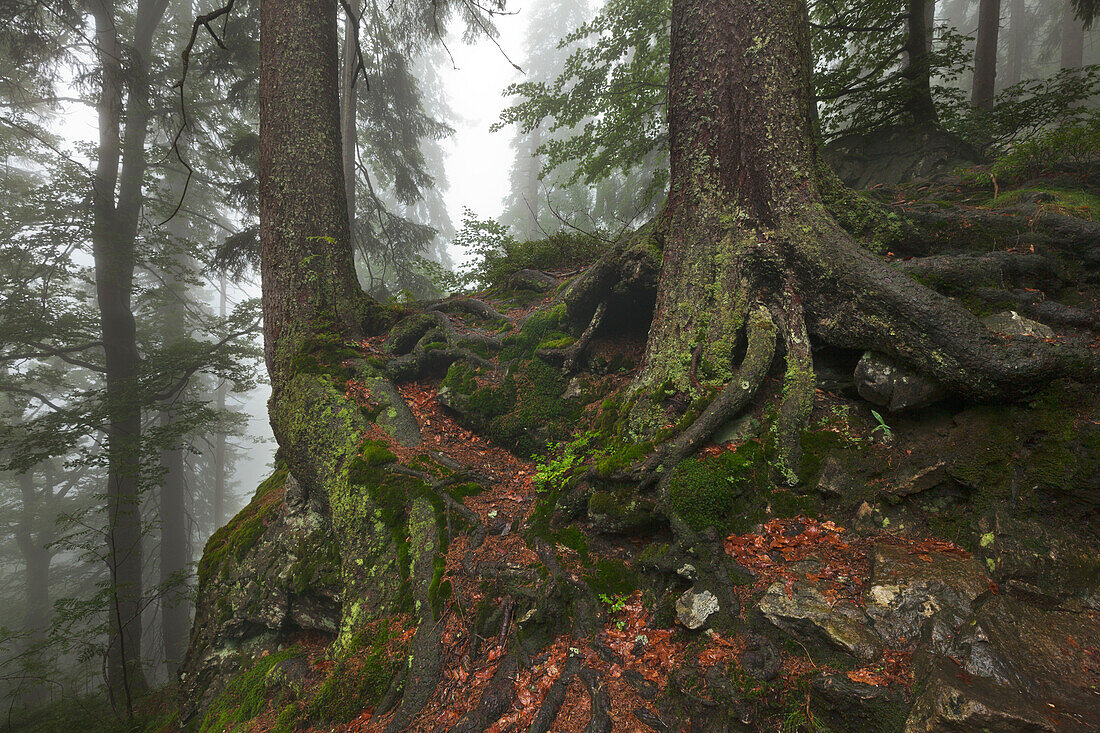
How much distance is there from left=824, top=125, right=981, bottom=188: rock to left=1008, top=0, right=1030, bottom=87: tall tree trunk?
61.7 feet

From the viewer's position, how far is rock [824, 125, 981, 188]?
18.0 feet

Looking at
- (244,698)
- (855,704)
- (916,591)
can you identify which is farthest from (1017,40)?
(244,698)

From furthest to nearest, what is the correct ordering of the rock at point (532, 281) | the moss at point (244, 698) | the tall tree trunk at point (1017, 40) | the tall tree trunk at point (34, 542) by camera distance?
the tall tree trunk at point (1017, 40) → the tall tree trunk at point (34, 542) → the rock at point (532, 281) → the moss at point (244, 698)

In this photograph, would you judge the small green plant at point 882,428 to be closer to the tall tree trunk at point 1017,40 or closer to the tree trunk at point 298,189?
the tree trunk at point 298,189

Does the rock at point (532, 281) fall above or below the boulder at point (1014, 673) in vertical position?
above

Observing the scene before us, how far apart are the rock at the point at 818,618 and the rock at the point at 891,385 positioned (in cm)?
144

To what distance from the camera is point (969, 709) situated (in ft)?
4.84

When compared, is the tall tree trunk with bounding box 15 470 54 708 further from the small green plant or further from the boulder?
the small green plant

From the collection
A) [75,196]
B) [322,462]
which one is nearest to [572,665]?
[322,462]

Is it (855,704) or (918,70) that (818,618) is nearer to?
(855,704)

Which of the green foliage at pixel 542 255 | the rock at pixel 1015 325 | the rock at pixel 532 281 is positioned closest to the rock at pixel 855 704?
the rock at pixel 1015 325

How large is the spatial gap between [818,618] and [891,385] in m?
1.68

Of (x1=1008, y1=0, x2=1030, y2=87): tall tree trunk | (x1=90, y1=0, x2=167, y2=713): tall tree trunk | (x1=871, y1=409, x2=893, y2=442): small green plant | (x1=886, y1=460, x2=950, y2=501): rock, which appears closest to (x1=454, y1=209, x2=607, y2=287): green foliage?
(x1=871, y1=409, x2=893, y2=442): small green plant

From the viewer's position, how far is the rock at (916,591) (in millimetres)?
1875
